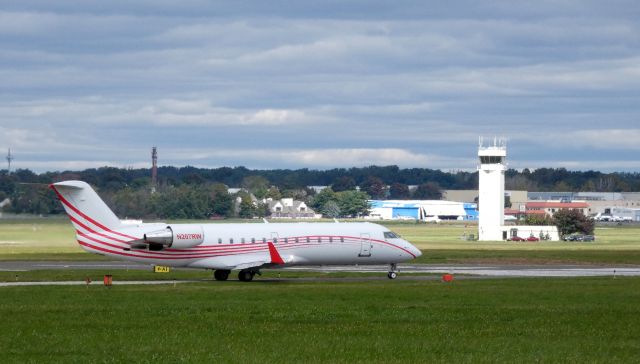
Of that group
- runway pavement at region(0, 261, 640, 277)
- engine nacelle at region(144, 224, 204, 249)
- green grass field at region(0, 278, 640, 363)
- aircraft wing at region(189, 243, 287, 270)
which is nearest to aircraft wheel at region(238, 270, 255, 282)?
aircraft wing at region(189, 243, 287, 270)

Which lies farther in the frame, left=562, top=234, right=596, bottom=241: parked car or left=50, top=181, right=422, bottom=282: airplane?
left=562, top=234, right=596, bottom=241: parked car

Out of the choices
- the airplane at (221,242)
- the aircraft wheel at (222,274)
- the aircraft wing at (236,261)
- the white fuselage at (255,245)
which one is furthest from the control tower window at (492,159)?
the aircraft wing at (236,261)

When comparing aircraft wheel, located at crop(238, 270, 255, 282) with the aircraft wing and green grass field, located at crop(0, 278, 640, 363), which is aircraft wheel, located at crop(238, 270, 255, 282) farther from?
green grass field, located at crop(0, 278, 640, 363)

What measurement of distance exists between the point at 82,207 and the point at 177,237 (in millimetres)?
4879

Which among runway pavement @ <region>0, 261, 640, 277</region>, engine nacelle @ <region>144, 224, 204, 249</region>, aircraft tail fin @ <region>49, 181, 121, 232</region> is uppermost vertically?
aircraft tail fin @ <region>49, 181, 121, 232</region>

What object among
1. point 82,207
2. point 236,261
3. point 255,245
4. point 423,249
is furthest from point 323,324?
point 423,249

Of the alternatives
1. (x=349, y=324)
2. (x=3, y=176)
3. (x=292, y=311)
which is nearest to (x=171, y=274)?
(x=292, y=311)

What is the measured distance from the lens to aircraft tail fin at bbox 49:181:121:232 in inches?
2240

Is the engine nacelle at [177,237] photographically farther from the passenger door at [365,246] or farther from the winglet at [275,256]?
the passenger door at [365,246]

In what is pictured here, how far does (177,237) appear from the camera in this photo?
57656 millimetres

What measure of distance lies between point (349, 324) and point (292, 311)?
462 cm

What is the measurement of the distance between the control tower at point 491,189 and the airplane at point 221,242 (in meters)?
75.0

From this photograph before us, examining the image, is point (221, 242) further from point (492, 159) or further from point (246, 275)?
point (492, 159)

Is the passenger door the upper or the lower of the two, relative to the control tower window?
lower
